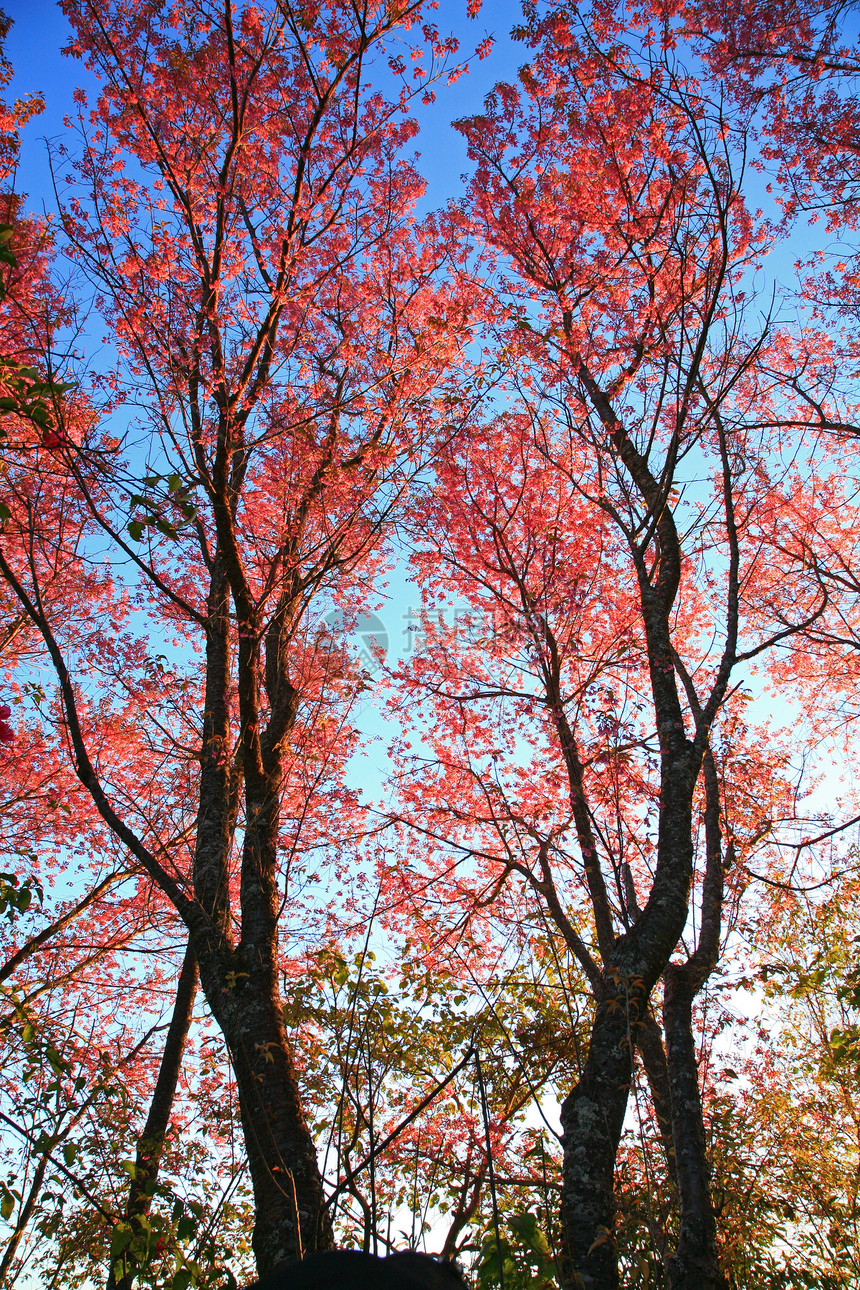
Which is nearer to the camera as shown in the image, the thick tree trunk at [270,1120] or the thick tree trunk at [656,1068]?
the thick tree trunk at [270,1120]

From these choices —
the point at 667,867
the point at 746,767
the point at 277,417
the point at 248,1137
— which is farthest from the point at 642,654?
the point at 248,1137

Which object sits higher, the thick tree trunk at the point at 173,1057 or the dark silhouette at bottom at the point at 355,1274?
the thick tree trunk at the point at 173,1057

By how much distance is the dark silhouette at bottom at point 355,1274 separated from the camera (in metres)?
1.04

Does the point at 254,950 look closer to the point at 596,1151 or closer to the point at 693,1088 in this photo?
the point at 596,1151

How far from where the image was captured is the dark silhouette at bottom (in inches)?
41.0

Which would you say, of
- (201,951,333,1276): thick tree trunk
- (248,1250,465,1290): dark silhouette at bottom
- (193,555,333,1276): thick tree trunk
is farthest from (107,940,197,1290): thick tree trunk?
(248,1250,465,1290): dark silhouette at bottom

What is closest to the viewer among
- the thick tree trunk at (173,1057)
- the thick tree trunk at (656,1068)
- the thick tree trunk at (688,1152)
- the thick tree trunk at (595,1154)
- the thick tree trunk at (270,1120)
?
the thick tree trunk at (595,1154)

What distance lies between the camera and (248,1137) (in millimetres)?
3535

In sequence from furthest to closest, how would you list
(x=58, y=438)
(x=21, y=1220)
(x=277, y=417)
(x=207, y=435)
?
(x=277, y=417) < (x=207, y=435) < (x=21, y=1220) < (x=58, y=438)

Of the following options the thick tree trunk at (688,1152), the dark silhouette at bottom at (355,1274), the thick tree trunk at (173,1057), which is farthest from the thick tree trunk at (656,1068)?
the dark silhouette at bottom at (355,1274)

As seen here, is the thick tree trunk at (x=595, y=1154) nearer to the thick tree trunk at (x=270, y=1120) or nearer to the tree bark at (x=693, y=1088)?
the tree bark at (x=693, y=1088)

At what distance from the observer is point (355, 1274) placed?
106 centimetres

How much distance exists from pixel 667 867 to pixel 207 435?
5085 millimetres

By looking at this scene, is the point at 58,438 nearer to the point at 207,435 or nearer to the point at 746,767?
the point at 207,435
